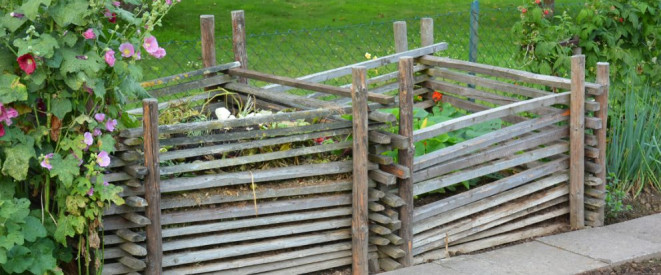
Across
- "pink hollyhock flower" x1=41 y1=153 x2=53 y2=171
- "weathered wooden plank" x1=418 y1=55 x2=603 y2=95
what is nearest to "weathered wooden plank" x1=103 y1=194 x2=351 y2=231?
Result: "pink hollyhock flower" x1=41 y1=153 x2=53 y2=171

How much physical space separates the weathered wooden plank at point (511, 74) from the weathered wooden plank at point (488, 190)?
0.48 meters

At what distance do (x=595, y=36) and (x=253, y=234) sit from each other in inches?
128

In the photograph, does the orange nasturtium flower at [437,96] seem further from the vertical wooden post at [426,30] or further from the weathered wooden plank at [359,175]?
the weathered wooden plank at [359,175]

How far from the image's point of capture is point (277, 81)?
17.6ft

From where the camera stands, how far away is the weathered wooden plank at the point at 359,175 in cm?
466

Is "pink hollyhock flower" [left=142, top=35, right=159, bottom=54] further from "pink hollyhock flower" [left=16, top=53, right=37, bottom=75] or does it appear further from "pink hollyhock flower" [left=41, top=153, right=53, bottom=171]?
"pink hollyhock flower" [left=41, top=153, right=53, bottom=171]

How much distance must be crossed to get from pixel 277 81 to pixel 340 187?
0.88 m

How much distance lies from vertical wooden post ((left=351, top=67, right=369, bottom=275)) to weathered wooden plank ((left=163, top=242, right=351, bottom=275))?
4.2 inches

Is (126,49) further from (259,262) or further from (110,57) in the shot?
(259,262)

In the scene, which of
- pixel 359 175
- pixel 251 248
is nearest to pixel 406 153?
pixel 359 175

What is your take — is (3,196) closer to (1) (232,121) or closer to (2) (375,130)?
(1) (232,121)

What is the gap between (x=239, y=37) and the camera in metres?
5.67

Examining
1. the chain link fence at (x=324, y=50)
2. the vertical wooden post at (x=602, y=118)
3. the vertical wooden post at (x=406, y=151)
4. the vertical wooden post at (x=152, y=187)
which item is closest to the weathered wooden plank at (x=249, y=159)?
the vertical wooden post at (x=152, y=187)

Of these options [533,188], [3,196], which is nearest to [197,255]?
[3,196]
